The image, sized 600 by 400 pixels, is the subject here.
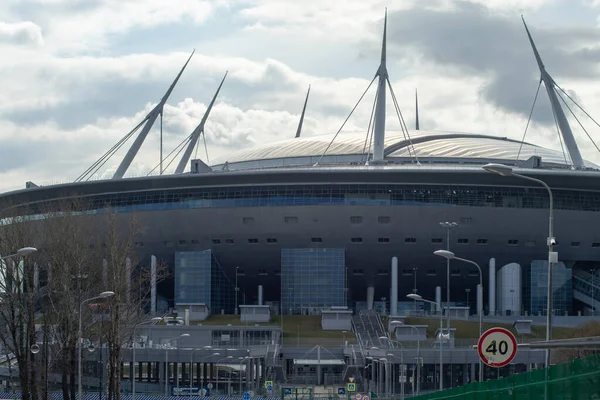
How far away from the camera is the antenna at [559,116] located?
104125mm

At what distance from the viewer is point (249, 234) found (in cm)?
10669

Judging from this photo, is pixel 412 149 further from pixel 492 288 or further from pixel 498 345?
pixel 498 345

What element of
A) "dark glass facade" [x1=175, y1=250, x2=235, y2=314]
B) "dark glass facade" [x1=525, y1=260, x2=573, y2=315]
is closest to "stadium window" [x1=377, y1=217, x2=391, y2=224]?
"dark glass facade" [x1=525, y1=260, x2=573, y2=315]

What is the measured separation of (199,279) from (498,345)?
86.9 m

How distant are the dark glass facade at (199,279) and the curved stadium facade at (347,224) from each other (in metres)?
0.11

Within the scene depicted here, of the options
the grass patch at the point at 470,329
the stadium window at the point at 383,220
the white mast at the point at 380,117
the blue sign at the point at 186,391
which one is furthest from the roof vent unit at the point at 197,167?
the blue sign at the point at 186,391

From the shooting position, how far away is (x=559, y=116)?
10406 cm

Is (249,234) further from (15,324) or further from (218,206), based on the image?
(15,324)

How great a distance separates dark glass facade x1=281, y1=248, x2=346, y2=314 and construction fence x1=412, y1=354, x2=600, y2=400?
8314 cm

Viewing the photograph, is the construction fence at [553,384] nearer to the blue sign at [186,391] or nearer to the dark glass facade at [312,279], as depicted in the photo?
the blue sign at [186,391]

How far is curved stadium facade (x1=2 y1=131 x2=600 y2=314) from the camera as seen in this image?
102500 mm

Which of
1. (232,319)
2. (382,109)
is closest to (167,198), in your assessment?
(232,319)

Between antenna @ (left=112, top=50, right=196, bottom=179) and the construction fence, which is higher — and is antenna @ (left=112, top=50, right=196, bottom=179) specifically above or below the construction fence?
above

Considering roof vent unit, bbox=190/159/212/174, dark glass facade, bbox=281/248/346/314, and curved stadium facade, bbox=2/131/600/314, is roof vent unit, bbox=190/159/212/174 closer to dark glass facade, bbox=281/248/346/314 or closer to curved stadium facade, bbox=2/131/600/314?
curved stadium facade, bbox=2/131/600/314
